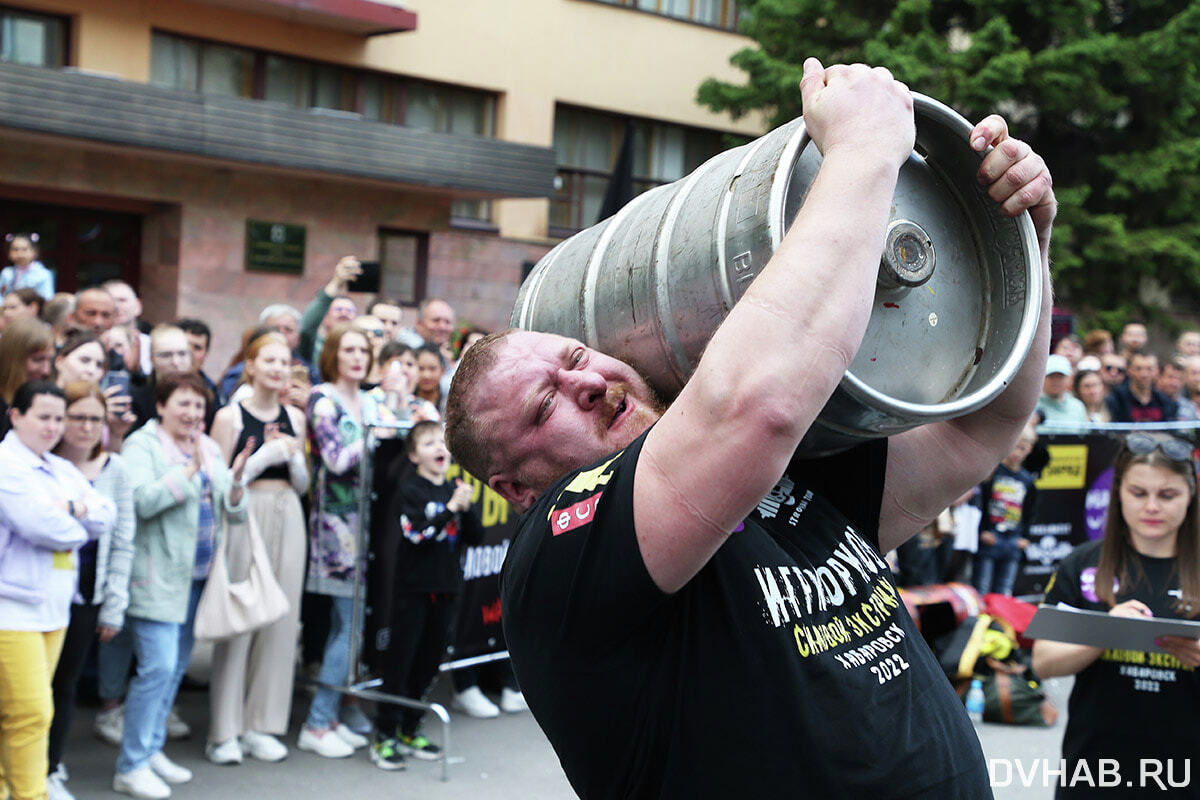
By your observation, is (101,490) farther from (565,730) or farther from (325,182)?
(325,182)

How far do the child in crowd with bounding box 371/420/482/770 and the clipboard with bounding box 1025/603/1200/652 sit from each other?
322cm

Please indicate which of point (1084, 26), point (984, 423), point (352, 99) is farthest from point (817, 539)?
point (1084, 26)

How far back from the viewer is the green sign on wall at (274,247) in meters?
15.9

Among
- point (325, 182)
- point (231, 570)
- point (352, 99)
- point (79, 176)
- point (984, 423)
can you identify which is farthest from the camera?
point (352, 99)

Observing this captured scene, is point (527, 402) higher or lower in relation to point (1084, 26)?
lower

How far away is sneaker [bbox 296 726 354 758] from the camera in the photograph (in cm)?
621

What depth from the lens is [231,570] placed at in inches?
229

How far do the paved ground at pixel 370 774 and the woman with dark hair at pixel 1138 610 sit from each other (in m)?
2.20

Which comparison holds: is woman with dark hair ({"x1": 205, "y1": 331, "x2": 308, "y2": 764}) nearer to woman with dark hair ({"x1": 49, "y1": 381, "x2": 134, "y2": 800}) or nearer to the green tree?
woman with dark hair ({"x1": 49, "y1": 381, "x2": 134, "y2": 800})

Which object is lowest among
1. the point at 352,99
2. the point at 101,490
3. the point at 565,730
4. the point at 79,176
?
the point at 101,490

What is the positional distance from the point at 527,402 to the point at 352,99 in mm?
16896

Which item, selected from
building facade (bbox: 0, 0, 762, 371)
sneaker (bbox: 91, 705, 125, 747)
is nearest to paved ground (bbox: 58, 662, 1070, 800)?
sneaker (bbox: 91, 705, 125, 747)

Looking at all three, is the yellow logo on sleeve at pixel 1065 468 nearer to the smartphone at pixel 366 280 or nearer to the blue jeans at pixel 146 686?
the smartphone at pixel 366 280

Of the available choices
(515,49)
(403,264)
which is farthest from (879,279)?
(515,49)
